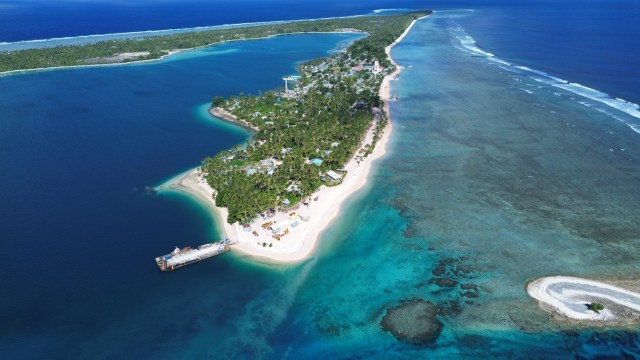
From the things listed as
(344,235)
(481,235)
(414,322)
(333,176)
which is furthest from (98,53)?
(414,322)

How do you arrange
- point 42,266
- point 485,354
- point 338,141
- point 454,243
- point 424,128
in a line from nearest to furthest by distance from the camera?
1. point 485,354
2. point 42,266
3. point 454,243
4. point 338,141
5. point 424,128

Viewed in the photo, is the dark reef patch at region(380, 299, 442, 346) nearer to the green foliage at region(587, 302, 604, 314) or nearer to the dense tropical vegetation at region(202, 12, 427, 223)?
the green foliage at region(587, 302, 604, 314)

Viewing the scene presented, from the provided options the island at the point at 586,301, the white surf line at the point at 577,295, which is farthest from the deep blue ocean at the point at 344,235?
the white surf line at the point at 577,295

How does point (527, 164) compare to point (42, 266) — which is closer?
point (42, 266)

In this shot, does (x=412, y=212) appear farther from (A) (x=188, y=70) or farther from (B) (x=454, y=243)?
(A) (x=188, y=70)

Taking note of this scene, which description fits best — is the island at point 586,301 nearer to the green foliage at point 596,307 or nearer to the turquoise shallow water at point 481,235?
the green foliage at point 596,307

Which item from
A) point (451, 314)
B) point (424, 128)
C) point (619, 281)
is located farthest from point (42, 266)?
point (424, 128)

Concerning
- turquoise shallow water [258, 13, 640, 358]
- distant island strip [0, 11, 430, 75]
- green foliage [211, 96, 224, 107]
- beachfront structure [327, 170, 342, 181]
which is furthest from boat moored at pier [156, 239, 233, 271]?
distant island strip [0, 11, 430, 75]
